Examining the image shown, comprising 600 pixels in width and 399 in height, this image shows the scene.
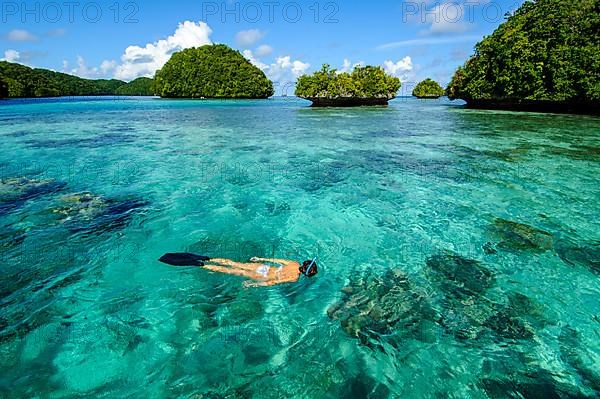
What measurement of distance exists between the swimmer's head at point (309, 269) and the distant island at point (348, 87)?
2828 inches

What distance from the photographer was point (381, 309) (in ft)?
16.7

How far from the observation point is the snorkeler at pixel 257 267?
236 inches

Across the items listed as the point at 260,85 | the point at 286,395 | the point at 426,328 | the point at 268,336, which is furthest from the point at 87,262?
the point at 260,85

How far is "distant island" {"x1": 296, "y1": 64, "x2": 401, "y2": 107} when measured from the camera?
74.0m

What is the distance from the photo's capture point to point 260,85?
497 ft

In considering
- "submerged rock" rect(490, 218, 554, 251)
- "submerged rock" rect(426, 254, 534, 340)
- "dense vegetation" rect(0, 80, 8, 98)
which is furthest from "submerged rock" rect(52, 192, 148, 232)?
"dense vegetation" rect(0, 80, 8, 98)

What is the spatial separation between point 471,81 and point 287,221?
60.6m

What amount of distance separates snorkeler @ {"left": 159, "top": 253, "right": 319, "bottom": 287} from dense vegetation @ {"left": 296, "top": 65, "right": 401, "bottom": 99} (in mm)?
71626

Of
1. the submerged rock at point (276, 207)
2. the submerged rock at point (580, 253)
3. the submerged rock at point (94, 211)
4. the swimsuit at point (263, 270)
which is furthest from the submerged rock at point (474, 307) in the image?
the submerged rock at point (94, 211)

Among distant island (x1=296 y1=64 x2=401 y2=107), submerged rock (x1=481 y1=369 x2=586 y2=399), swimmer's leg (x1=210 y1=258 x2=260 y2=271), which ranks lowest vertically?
submerged rock (x1=481 y1=369 x2=586 y2=399)

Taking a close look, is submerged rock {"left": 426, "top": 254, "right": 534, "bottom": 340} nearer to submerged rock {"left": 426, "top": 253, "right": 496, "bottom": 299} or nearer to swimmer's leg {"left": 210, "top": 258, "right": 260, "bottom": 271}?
submerged rock {"left": 426, "top": 253, "right": 496, "bottom": 299}

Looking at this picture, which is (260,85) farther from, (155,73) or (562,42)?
(562,42)

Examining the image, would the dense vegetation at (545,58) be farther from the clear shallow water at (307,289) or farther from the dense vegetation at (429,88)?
the dense vegetation at (429,88)

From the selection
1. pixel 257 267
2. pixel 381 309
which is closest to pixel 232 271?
pixel 257 267
